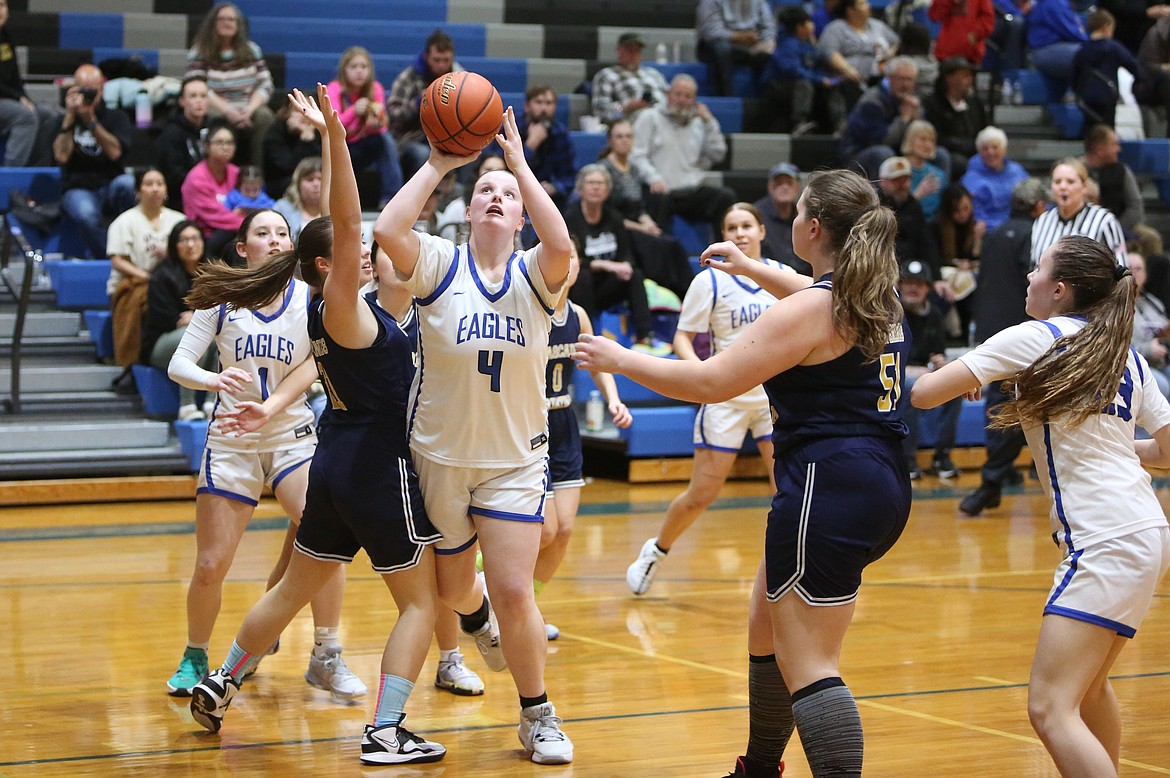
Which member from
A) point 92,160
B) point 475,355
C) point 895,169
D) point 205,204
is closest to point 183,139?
point 92,160

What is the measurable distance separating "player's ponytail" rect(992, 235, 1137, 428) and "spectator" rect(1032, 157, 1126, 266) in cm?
507

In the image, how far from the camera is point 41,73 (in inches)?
510

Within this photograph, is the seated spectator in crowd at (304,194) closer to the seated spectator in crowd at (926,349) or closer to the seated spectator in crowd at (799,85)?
the seated spectator in crowd at (926,349)

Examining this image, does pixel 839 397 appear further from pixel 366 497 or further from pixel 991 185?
pixel 991 185

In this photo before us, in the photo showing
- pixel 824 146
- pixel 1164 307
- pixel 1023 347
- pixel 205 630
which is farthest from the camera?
pixel 824 146

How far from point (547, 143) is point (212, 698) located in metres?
7.94

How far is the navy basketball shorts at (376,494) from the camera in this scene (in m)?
4.37

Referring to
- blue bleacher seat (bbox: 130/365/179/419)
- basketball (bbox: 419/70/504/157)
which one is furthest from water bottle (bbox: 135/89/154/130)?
basketball (bbox: 419/70/504/157)

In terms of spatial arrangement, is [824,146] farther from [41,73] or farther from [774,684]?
[774,684]

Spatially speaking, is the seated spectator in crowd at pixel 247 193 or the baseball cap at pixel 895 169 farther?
the baseball cap at pixel 895 169

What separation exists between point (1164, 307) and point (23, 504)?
8.69 metres

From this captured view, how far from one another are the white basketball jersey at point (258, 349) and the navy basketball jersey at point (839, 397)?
220 centimetres

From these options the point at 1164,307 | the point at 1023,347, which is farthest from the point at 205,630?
the point at 1164,307

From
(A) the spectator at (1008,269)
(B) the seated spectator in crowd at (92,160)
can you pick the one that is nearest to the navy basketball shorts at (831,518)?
(A) the spectator at (1008,269)
